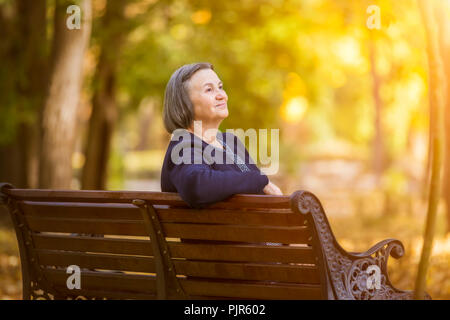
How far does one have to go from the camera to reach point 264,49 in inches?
803

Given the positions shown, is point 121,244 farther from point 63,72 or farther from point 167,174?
point 63,72

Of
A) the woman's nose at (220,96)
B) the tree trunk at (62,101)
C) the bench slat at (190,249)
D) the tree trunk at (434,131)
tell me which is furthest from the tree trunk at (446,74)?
the bench slat at (190,249)

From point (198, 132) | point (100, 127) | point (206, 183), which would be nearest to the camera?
point (206, 183)

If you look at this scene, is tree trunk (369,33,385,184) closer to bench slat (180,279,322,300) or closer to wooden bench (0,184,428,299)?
wooden bench (0,184,428,299)

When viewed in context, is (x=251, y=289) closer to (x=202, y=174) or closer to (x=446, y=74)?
(x=202, y=174)

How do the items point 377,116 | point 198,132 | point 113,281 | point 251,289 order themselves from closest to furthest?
1. point 251,289
2. point 198,132
3. point 113,281
4. point 377,116

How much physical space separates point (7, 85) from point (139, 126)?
4878 cm

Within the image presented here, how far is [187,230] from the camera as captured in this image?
4.20 meters

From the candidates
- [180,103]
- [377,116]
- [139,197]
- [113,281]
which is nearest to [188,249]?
[139,197]

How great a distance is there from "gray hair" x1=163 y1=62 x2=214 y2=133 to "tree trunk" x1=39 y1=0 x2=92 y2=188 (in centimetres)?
559

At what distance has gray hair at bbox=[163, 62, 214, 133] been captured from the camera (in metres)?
4.29

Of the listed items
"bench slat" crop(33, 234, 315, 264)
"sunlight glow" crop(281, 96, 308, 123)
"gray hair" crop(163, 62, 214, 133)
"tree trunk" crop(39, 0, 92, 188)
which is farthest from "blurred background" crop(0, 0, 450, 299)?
"bench slat" crop(33, 234, 315, 264)

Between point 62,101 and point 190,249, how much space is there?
5.95 m
